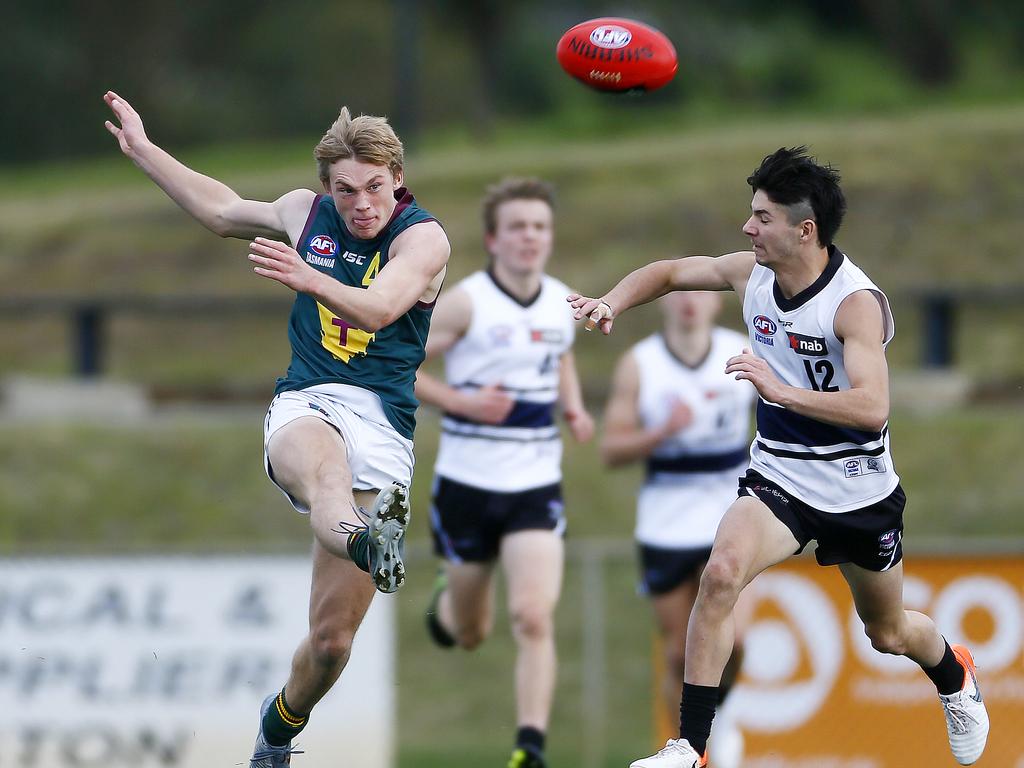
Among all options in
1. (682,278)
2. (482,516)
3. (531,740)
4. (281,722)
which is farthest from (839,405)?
(482,516)

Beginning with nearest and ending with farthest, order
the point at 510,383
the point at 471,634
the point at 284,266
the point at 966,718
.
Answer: the point at 284,266 < the point at 966,718 < the point at 510,383 < the point at 471,634

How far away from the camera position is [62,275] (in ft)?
66.8

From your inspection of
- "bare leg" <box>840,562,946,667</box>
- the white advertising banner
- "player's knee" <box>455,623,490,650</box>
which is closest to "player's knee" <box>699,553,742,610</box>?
"bare leg" <box>840,562,946,667</box>

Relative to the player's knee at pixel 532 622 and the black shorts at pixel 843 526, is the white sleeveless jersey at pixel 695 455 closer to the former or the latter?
the player's knee at pixel 532 622

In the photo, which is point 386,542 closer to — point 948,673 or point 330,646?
point 330,646

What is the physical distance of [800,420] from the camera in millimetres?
6316

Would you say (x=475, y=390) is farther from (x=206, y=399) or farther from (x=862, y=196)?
(x=862, y=196)

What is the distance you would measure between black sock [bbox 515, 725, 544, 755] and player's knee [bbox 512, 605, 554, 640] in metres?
0.45

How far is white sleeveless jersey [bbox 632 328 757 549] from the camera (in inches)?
360

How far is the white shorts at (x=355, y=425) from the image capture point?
631cm

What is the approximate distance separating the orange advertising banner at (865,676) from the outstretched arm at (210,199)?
194 inches

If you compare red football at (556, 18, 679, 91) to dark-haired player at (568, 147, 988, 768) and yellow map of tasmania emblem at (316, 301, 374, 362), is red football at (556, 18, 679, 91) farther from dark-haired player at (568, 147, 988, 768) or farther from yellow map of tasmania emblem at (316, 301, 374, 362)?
yellow map of tasmania emblem at (316, 301, 374, 362)

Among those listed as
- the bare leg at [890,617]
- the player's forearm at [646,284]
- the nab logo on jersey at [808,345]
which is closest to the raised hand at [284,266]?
the player's forearm at [646,284]

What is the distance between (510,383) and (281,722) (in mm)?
2450
